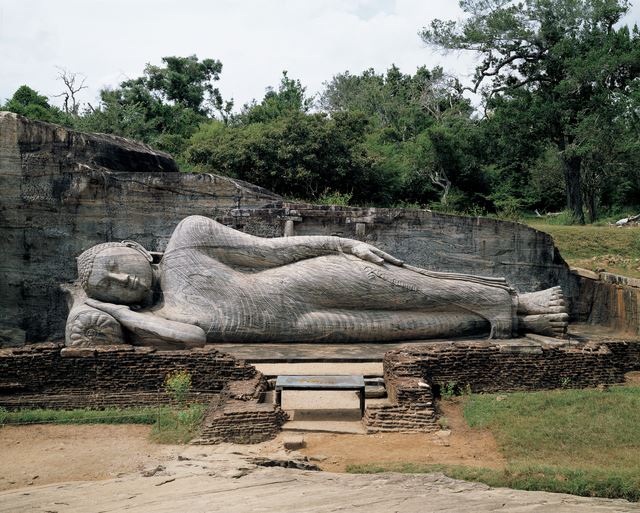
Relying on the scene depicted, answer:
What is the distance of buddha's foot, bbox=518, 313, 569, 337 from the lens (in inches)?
410

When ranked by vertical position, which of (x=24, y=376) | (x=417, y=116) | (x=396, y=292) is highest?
(x=417, y=116)

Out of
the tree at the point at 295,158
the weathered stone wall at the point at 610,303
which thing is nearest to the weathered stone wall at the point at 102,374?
the weathered stone wall at the point at 610,303

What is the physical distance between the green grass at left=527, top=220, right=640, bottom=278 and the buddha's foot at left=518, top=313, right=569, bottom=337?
4848 millimetres

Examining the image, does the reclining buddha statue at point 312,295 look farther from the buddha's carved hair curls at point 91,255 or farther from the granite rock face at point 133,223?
the granite rock face at point 133,223

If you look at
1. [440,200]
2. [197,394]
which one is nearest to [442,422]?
[197,394]

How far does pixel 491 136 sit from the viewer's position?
22656 millimetres

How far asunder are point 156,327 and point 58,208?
2.82 m

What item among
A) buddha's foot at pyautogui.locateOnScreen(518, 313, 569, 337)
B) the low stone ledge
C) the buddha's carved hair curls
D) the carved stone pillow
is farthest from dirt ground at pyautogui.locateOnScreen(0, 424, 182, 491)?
buddha's foot at pyautogui.locateOnScreen(518, 313, 569, 337)

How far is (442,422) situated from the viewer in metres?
7.87

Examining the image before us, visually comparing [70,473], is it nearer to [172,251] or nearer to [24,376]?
[24,376]

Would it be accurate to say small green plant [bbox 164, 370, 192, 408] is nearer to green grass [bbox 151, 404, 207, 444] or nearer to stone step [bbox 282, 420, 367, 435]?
green grass [bbox 151, 404, 207, 444]

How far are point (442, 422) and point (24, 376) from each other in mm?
4697

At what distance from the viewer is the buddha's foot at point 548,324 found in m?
10.4

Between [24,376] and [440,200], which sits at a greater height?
[440,200]
